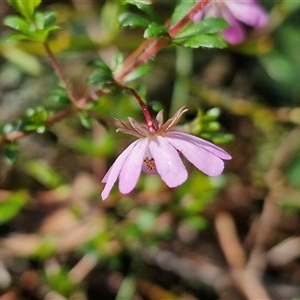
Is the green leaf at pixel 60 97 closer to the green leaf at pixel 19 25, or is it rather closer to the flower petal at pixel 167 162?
the green leaf at pixel 19 25

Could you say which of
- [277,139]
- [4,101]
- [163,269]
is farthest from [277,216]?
[4,101]

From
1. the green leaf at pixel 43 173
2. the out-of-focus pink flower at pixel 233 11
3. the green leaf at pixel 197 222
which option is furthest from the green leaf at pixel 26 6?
the green leaf at pixel 197 222

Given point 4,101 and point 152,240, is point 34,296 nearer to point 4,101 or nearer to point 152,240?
point 152,240

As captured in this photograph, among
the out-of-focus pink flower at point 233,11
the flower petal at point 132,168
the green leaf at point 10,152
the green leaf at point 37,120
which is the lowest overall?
the green leaf at point 10,152

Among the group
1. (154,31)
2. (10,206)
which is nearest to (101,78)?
(154,31)

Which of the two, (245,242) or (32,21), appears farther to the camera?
(245,242)

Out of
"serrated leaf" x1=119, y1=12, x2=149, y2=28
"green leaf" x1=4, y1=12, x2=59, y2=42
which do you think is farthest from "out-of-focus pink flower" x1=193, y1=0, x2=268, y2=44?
"green leaf" x1=4, y1=12, x2=59, y2=42
